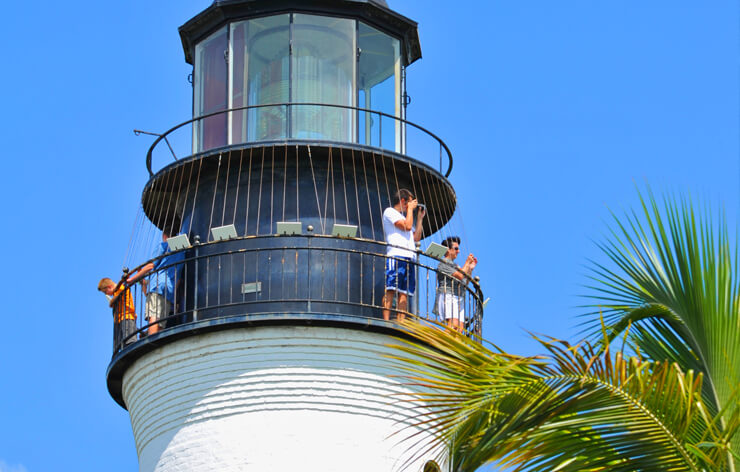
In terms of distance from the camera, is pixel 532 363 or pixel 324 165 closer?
pixel 532 363

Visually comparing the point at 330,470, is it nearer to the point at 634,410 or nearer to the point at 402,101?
the point at 402,101

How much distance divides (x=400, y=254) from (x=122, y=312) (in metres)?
4.28

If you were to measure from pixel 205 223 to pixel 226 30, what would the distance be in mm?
3247

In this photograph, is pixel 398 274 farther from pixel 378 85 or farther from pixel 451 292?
pixel 378 85

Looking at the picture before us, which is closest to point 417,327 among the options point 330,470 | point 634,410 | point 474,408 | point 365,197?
point 474,408

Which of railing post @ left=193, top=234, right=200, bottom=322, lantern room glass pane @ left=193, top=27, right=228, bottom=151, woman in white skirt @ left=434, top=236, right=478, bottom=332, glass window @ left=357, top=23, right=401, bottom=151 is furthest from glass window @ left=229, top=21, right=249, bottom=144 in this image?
woman in white skirt @ left=434, top=236, right=478, bottom=332

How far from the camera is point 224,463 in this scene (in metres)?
19.4

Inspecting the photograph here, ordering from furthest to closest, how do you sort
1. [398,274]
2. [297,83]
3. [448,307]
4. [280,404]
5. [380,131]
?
[380,131] → [297,83] → [448,307] → [398,274] → [280,404]

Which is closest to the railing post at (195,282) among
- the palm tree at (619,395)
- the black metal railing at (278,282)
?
the black metal railing at (278,282)

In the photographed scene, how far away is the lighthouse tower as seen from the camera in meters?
19.6

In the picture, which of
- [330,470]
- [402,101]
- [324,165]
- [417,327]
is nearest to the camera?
[417,327]

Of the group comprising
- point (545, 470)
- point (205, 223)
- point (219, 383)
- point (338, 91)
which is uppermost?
point (338, 91)

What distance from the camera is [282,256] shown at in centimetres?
2028

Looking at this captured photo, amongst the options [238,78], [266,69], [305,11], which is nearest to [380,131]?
[266,69]
